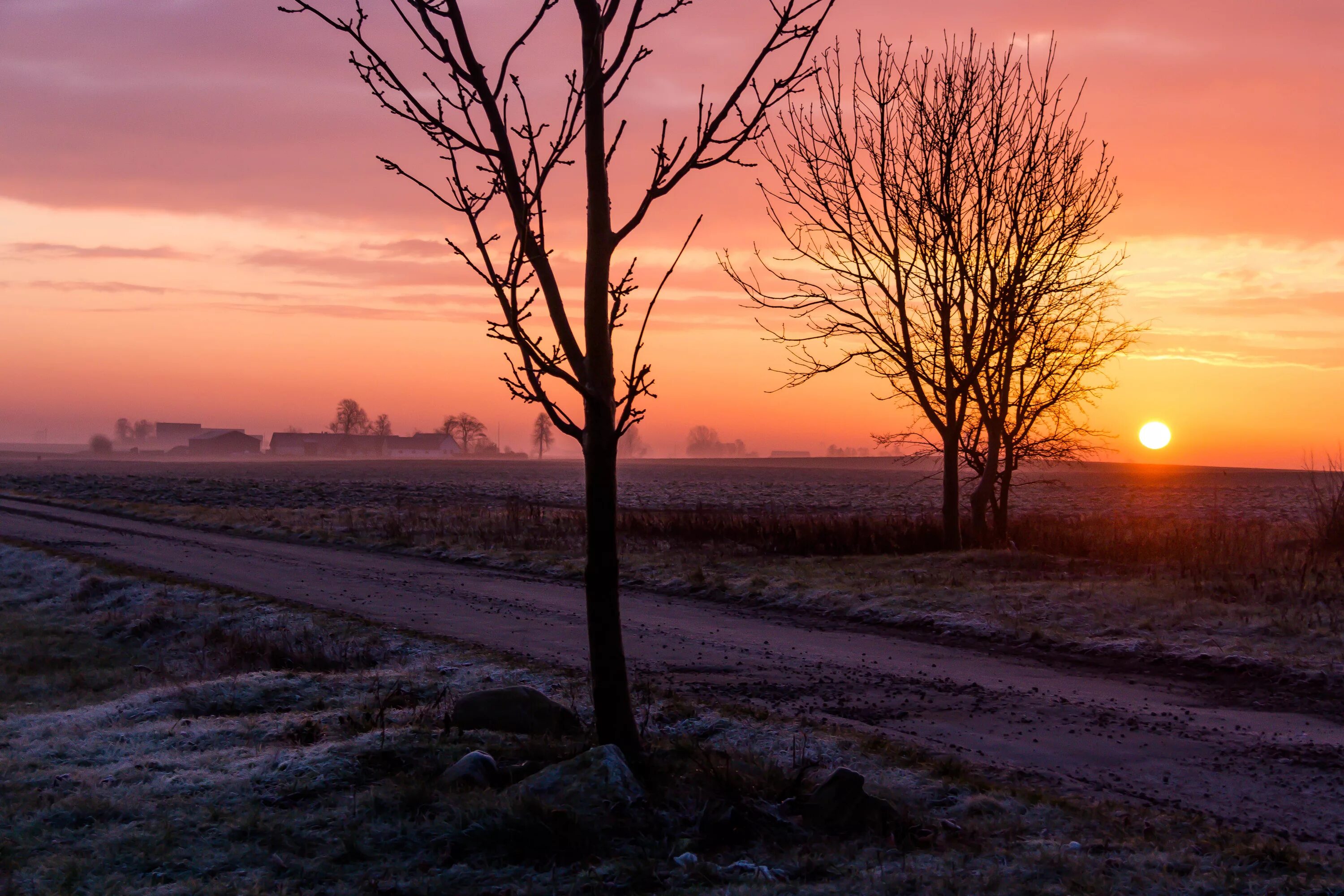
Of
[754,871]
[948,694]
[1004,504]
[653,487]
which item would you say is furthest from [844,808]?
[653,487]

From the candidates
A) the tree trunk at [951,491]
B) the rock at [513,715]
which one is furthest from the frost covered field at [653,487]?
the rock at [513,715]

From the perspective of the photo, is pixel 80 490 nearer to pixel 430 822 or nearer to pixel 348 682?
pixel 348 682

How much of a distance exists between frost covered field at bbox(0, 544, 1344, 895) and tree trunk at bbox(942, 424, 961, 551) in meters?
14.9

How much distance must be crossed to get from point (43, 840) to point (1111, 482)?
11097 cm

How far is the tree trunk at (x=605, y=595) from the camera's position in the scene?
5.96 metres

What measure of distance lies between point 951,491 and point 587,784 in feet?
60.4

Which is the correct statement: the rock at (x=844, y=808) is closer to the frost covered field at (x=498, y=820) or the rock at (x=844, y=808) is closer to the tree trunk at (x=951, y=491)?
the frost covered field at (x=498, y=820)

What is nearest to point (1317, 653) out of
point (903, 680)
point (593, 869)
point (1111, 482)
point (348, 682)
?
point (903, 680)

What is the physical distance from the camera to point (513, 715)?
7.30 m

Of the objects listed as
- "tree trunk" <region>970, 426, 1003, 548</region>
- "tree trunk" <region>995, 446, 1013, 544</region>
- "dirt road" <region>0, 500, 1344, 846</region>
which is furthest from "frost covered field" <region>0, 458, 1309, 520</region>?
"dirt road" <region>0, 500, 1344, 846</region>

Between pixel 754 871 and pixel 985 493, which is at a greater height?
pixel 985 493

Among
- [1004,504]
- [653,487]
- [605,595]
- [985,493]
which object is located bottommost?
[653,487]

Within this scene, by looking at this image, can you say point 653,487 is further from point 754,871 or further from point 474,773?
point 754,871

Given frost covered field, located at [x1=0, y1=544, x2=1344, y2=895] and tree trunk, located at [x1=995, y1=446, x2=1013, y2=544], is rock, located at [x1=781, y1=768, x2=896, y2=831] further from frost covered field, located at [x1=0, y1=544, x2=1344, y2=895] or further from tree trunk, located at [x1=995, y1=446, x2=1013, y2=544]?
tree trunk, located at [x1=995, y1=446, x2=1013, y2=544]
